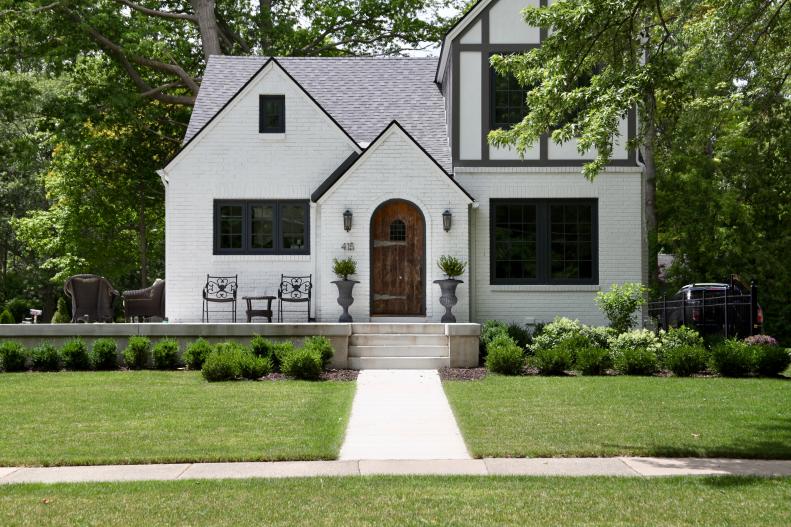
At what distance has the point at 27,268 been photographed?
123 feet

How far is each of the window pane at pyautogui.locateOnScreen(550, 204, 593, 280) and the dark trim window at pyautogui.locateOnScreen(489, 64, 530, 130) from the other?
6.79 ft

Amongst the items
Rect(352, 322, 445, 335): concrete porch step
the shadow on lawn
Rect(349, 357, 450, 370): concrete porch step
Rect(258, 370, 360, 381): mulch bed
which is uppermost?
Rect(352, 322, 445, 335): concrete porch step

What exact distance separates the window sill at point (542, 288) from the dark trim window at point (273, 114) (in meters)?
5.66

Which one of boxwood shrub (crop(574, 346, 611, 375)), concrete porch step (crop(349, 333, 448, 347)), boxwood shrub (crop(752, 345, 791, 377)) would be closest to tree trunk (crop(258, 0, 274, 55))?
concrete porch step (crop(349, 333, 448, 347))

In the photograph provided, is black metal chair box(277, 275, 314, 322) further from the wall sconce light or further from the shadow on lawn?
the shadow on lawn

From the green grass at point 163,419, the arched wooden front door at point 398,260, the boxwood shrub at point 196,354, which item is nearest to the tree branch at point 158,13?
the arched wooden front door at point 398,260

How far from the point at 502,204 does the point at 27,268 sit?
2501 centimetres

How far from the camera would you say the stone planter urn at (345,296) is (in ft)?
60.7

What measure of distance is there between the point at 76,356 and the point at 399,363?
18.0 ft

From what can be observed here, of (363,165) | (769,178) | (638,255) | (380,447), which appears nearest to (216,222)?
(363,165)

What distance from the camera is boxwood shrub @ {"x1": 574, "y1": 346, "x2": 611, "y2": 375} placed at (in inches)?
590

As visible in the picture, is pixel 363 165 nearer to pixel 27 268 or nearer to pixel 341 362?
pixel 341 362

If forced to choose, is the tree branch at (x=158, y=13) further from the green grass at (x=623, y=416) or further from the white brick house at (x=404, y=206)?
the green grass at (x=623, y=416)

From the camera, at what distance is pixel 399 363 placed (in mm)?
16219
